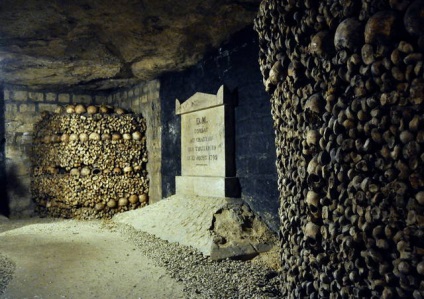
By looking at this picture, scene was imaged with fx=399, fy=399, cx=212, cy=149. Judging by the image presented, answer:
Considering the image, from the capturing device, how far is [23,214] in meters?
7.96

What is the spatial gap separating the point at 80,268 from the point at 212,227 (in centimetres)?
155

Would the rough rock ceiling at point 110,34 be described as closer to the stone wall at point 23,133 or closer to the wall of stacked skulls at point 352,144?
the stone wall at point 23,133

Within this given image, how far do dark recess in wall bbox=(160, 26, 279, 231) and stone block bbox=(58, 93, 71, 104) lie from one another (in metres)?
3.63

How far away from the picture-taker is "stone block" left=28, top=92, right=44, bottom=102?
8150 millimetres

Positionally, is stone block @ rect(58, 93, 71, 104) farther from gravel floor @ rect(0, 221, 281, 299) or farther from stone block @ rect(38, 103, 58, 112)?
gravel floor @ rect(0, 221, 281, 299)

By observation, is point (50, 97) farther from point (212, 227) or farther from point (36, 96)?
point (212, 227)

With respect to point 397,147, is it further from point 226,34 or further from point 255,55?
point 226,34

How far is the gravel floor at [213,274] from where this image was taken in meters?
3.19

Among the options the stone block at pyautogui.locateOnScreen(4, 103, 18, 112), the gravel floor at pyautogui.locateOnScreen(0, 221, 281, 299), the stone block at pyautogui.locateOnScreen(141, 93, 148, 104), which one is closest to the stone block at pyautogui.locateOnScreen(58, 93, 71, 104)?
the stone block at pyautogui.locateOnScreen(4, 103, 18, 112)

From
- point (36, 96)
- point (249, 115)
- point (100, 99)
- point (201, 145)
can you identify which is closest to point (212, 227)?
point (249, 115)

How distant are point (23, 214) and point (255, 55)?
19.0ft

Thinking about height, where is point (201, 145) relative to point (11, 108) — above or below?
below

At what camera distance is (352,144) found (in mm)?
2102

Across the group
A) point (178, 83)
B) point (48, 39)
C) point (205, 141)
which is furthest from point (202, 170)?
point (48, 39)
